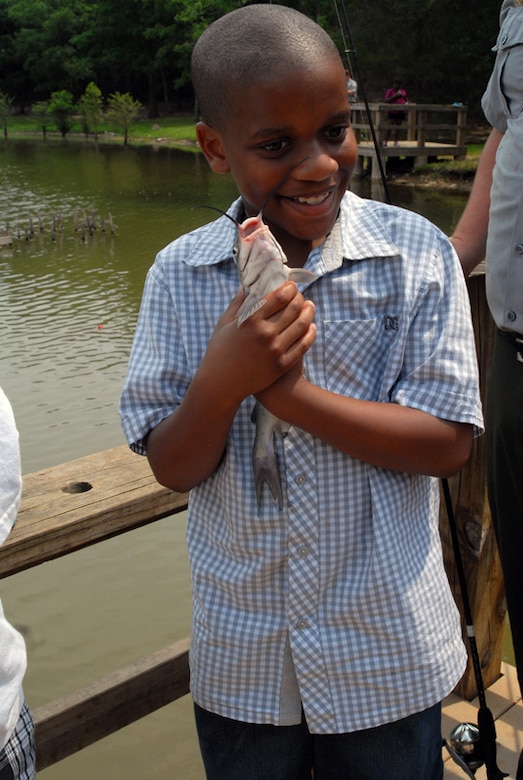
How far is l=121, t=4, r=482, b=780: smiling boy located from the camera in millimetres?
1485

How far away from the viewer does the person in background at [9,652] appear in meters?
1.41

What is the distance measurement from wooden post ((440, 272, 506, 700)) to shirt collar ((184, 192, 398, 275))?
749 mm

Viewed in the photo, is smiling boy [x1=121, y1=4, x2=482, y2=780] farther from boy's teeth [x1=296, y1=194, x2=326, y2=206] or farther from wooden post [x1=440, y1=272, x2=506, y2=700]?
wooden post [x1=440, y1=272, x2=506, y2=700]

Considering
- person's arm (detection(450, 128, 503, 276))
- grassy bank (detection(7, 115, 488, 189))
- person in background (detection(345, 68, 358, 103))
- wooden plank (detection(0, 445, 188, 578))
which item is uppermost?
person in background (detection(345, 68, 358, 103))

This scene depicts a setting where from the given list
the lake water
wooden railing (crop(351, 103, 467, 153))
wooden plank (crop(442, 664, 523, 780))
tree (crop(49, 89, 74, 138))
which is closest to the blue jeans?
wooden plank (crop(442, 664, 523, 780))

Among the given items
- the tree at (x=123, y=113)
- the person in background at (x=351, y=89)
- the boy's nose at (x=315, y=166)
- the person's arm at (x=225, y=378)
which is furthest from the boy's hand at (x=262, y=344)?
the tree at (x=123, y=113)

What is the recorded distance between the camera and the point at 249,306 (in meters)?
1.39

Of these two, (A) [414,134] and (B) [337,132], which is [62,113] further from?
(B) [337,132]

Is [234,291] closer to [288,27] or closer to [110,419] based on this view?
[288,27]

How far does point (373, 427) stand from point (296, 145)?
0.54 metres

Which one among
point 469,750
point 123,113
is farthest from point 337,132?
point 123,113

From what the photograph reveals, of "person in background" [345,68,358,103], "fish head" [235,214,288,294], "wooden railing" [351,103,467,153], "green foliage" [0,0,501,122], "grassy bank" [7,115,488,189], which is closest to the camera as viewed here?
"fish head" [235,214,288,294]

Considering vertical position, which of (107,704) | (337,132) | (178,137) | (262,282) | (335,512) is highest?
(337,132)

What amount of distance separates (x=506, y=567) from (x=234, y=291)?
1093mm
